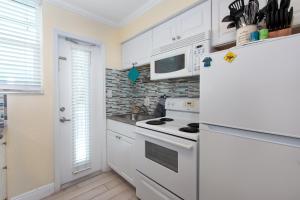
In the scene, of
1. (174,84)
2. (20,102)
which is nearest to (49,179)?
(20,102)

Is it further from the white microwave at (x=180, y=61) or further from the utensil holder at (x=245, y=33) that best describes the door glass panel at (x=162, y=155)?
the utensil holder at (x=245, y=33)

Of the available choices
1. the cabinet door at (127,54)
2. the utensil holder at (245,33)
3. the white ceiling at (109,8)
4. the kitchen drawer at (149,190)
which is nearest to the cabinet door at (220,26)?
the utensil holder at (245,33)

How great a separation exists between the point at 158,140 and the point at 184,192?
47 centimetres

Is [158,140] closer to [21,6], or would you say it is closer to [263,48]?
[263,48]

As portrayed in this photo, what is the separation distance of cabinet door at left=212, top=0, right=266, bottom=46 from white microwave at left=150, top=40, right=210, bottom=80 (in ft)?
0.30

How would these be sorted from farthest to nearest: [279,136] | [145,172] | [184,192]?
[145,172]
[184,192]
[279,136]

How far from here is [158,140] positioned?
1.39m

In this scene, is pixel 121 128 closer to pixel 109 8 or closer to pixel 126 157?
pixel 126 157

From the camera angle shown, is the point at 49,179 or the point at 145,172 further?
the point at 49,179

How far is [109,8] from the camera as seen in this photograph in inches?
78.6

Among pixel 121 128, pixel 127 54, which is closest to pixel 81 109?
pixel 121 128

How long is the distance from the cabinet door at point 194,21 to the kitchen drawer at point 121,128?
48.9 inches

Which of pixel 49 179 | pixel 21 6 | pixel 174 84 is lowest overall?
pixel 49 179

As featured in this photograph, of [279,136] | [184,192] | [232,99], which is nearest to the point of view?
[279,136]
